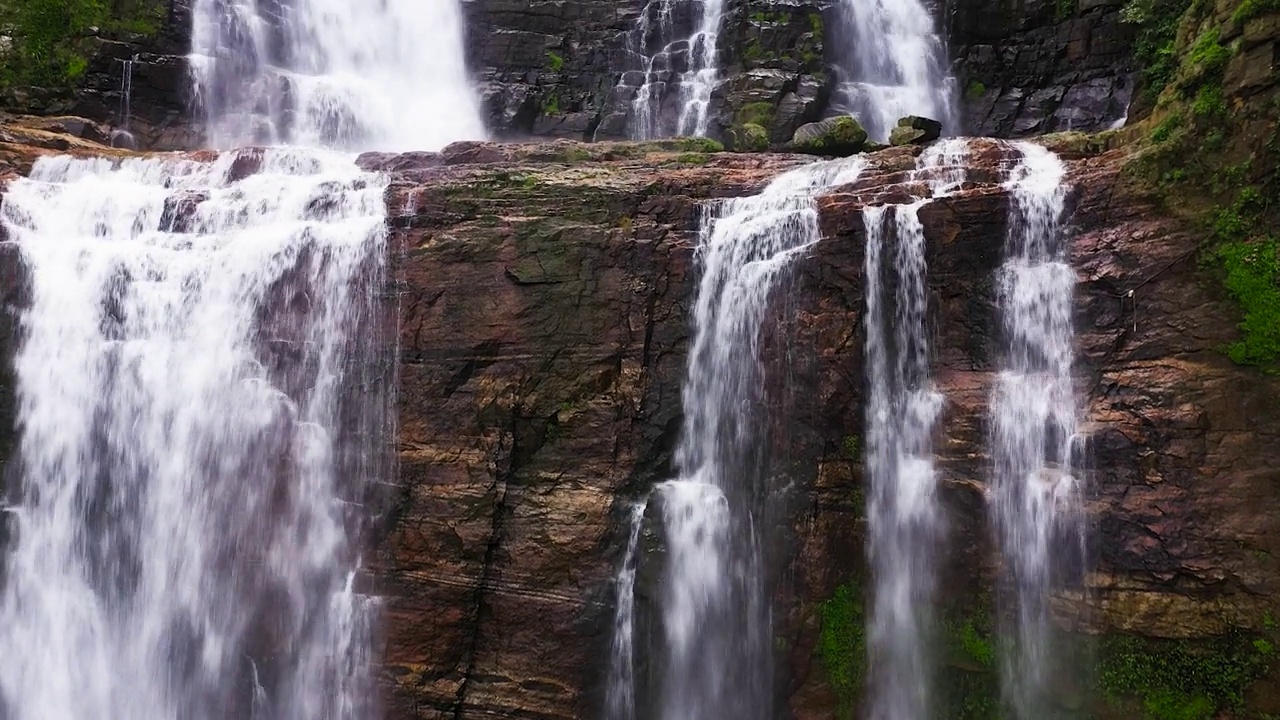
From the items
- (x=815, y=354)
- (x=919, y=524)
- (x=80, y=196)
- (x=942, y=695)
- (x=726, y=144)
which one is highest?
(x=726, y=144)

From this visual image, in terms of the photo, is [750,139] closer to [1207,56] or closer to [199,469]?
[1207,56]

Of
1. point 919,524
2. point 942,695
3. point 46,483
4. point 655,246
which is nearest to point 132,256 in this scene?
point 46,483

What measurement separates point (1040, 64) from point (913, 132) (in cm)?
974

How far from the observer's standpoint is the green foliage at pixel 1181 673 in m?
10.6

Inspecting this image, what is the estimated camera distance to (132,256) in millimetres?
15461

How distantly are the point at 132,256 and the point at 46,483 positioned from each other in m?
4.05

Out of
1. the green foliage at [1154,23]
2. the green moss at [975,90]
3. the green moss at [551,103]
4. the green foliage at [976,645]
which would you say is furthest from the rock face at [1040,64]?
the green foliage at [976,645]

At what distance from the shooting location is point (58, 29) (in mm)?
23141

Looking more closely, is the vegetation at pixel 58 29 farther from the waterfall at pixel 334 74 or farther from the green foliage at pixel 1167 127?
the green foliage at pixel 1167 127

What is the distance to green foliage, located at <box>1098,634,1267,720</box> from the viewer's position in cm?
1061

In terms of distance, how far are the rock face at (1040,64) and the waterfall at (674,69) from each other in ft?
23.4

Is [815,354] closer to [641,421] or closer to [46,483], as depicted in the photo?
[641,421]

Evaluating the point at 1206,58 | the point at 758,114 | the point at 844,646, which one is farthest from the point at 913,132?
the point at 844,646

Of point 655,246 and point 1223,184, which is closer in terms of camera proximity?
point 1223,184
